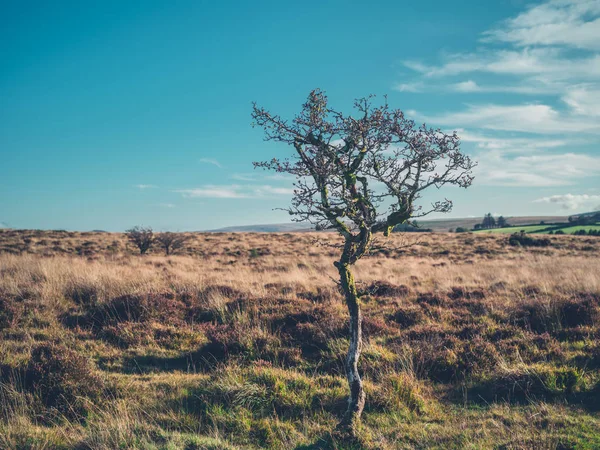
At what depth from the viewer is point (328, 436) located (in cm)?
505

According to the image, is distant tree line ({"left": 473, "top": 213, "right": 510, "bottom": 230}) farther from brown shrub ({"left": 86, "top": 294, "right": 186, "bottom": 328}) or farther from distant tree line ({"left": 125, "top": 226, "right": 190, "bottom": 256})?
brown shrub ({"left": 86, "top": 294, "right": 186, "bottom": 328})

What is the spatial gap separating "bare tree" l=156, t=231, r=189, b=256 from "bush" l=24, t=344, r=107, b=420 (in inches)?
880

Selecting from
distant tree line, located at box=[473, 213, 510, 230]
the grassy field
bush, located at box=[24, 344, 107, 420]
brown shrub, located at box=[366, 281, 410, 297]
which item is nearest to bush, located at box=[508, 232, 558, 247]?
the grassy field

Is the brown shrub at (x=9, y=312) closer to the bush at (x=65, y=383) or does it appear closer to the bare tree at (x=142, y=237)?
the bush at (x=65, y=383)

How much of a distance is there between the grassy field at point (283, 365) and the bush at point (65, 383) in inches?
1.0

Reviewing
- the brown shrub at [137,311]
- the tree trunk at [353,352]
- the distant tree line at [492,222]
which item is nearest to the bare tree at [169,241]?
the brown shrub at [137,311]

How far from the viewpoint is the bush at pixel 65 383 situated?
584 cm

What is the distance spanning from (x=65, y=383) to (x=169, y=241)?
2381 cm

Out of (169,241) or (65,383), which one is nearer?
(65,383)

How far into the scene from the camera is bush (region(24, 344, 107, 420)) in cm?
584

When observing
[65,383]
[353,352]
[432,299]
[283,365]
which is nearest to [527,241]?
[432,299]

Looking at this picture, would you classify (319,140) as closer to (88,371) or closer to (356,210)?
(356,210)

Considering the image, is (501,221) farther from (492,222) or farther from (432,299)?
(432,299)

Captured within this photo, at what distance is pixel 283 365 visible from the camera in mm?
7305
